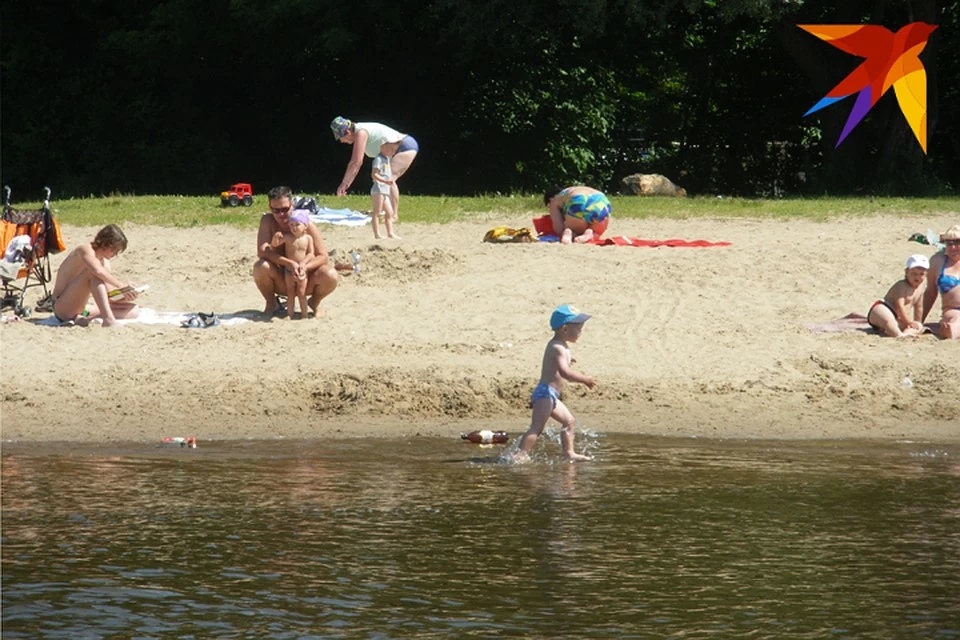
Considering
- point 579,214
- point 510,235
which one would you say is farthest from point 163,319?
point 579,214

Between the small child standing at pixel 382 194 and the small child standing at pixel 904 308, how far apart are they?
17.7 feet

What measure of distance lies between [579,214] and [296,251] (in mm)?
4054

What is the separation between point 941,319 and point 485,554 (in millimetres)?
6664

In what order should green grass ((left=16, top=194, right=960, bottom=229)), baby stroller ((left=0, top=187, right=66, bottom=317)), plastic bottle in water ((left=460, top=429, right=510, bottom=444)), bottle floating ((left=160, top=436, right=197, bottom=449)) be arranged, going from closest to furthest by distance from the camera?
plastic bottle in water ((left=460, top=429, right=510, bottom=444))
bottle floating ((left=160, top=436, right=197, bottom=449))
baby stroller ((left=0, top=187, right=66, bottom=317))
green grass ((left=16, top=194, right=960, bottom=229))

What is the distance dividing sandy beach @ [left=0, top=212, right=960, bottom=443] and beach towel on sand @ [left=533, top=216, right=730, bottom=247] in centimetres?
30

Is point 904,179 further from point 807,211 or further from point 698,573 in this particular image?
point 698,573

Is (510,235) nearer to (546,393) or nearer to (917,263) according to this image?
(917,263)

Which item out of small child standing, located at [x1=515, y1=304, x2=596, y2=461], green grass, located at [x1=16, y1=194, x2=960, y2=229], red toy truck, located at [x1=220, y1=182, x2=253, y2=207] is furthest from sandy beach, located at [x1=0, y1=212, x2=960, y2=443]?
red toy truck, located at [x1=220, y1=182, x2=253, y2=207]

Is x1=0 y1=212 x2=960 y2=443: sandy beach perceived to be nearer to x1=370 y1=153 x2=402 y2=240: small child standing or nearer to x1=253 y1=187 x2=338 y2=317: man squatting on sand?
x1=253 y1=187 x2=338 y2=317: man squatting on sand

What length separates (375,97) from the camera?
29.2m

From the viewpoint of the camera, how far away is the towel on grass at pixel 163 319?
13852 millimetres

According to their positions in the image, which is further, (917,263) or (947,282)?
(947,282)

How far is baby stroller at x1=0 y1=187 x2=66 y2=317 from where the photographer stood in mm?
14164

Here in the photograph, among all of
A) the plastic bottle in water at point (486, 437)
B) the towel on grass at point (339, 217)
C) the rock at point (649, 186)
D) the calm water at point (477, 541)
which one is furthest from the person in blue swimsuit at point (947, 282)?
the rock at point (649, 186)
